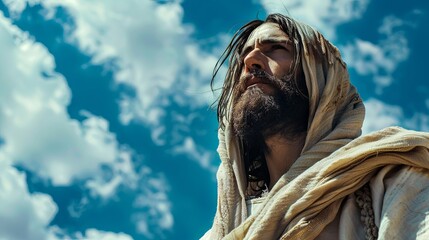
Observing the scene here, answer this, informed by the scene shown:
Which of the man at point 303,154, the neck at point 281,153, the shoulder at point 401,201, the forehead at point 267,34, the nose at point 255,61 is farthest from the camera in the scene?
the forehead at point 267,34

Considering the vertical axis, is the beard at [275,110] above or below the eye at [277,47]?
below

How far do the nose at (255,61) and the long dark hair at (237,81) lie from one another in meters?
0.20

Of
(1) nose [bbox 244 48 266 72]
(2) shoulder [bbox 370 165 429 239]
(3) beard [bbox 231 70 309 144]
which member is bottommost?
(2) shoulder [bbox 370 165 429 239]

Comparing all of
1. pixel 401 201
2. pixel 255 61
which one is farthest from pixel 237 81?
pixel 401 201

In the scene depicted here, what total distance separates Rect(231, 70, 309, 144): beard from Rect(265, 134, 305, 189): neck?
4cm

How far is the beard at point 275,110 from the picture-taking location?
17.2ft

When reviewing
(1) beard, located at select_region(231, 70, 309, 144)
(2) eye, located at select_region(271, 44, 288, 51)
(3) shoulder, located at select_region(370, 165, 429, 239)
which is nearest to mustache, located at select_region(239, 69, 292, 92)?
(1) beard, located at select_region(231, 70, 309, 144)

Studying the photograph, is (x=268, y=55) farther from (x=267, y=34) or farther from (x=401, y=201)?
(x=401, y=201)

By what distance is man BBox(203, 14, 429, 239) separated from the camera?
4.37 meters

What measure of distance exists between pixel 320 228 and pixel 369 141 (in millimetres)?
634

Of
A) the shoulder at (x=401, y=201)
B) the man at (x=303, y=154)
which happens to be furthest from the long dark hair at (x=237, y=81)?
the shoulder at (x=401, y=201)

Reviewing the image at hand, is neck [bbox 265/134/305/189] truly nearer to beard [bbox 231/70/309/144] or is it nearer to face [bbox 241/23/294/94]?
beard [bbox 231/70/309/144]

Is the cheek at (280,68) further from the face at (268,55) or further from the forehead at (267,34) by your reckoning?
the forehead at (267,34)

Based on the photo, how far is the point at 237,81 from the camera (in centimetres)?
564
